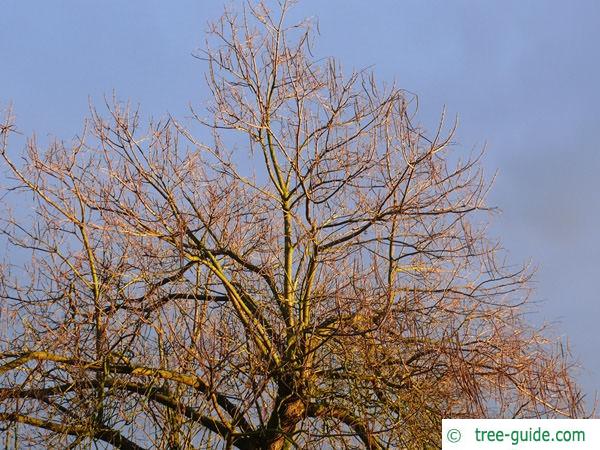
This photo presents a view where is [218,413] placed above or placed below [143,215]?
below

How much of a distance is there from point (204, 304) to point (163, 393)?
0.97m

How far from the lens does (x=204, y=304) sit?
8734 millimetres

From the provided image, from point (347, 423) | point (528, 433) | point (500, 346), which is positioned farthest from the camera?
point (500, 346)

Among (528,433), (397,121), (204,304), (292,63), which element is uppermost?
(292,63)

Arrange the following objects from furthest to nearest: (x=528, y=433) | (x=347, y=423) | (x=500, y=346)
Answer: (x=500, y=346) → (x=347, y=423) → (x=528, y=433)

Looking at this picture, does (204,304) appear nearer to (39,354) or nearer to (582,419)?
(39,354)

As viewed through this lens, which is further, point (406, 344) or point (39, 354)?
point (39, 354)

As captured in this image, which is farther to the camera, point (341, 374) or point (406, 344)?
point (341, 374)

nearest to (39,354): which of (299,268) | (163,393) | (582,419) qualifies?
(163,393)

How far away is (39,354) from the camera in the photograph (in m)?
8.22

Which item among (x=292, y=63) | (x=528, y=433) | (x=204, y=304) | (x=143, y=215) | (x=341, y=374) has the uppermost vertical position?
(x=292, y=63)

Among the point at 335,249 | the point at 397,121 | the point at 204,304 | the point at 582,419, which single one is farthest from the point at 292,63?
the point at 582,419

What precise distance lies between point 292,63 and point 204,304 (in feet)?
8.51

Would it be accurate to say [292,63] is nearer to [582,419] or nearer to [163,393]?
[163,393]
